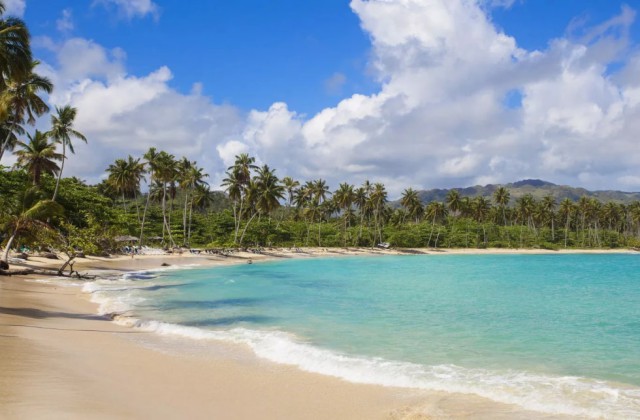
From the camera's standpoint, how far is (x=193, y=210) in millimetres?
101938

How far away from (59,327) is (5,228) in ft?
52.3

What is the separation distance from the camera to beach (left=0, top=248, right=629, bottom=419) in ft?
24.9

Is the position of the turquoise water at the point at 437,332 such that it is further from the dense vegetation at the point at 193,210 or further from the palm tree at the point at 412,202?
the palm tree at the point at 412,202

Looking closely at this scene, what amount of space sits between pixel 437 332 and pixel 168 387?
34.5 feet

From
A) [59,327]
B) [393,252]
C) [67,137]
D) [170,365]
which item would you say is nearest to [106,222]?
[67,137]

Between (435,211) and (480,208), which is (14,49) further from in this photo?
(480,208)

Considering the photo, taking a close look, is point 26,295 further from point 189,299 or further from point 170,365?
point 170,365

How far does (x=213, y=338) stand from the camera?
1451cm

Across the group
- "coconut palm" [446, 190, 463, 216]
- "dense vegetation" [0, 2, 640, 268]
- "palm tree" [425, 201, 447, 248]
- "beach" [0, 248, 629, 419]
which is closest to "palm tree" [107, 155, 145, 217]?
"dense vegetation" [0, 2, 640, 268]

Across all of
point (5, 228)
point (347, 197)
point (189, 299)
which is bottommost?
point (189, 299)

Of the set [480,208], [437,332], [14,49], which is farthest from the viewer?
[480,208]

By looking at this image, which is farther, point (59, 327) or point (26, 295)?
point (26, 295)

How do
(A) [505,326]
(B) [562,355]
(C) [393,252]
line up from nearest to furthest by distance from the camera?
(B) [562,355] < (A) [505,326] < (C) [393,252]

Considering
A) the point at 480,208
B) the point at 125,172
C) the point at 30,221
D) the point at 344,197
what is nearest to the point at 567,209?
the point at 480,208
